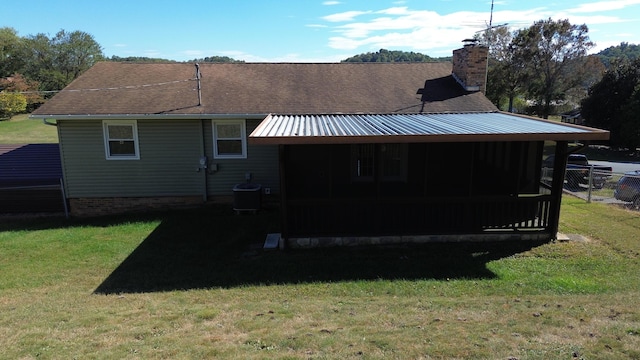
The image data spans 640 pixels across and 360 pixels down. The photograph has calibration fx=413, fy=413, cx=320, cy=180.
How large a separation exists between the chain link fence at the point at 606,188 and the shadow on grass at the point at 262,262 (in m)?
5.50

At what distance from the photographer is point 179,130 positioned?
38.3ft

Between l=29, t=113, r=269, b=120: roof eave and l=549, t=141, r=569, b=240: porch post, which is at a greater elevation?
l=29, t=113, r=269, b=120: roof eave

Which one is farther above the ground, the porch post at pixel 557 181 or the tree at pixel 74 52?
the tree at pixel 74 52

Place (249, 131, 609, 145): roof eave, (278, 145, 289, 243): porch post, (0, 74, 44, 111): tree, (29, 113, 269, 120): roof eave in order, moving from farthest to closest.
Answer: (0, 74, 44, 111): tree, (29, 113, 269, 120): roof eave, (278, 145, 289, 243): porch post, (249, 131, 609, 145): roof eave

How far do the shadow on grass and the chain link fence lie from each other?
5.50m

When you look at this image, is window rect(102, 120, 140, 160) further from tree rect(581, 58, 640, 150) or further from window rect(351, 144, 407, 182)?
tree rect(581, 58, 640, 150)

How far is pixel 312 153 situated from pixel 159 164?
4.45 m

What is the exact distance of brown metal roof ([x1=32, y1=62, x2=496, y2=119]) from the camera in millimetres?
11586

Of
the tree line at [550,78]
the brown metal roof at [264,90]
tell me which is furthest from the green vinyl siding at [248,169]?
the tree line at [550,78]

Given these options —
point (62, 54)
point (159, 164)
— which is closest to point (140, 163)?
point (159, 164)

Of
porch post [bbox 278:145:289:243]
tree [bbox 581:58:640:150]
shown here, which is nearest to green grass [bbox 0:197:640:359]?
porch post [bbox 278:145:289:243]

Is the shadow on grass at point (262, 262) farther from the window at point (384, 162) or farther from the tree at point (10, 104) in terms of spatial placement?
the tree at point (10, 104)

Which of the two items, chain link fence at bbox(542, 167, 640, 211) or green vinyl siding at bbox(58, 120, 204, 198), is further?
chain link fence at bbox(542, 167, 640, 211)

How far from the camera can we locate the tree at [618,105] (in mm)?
33031
